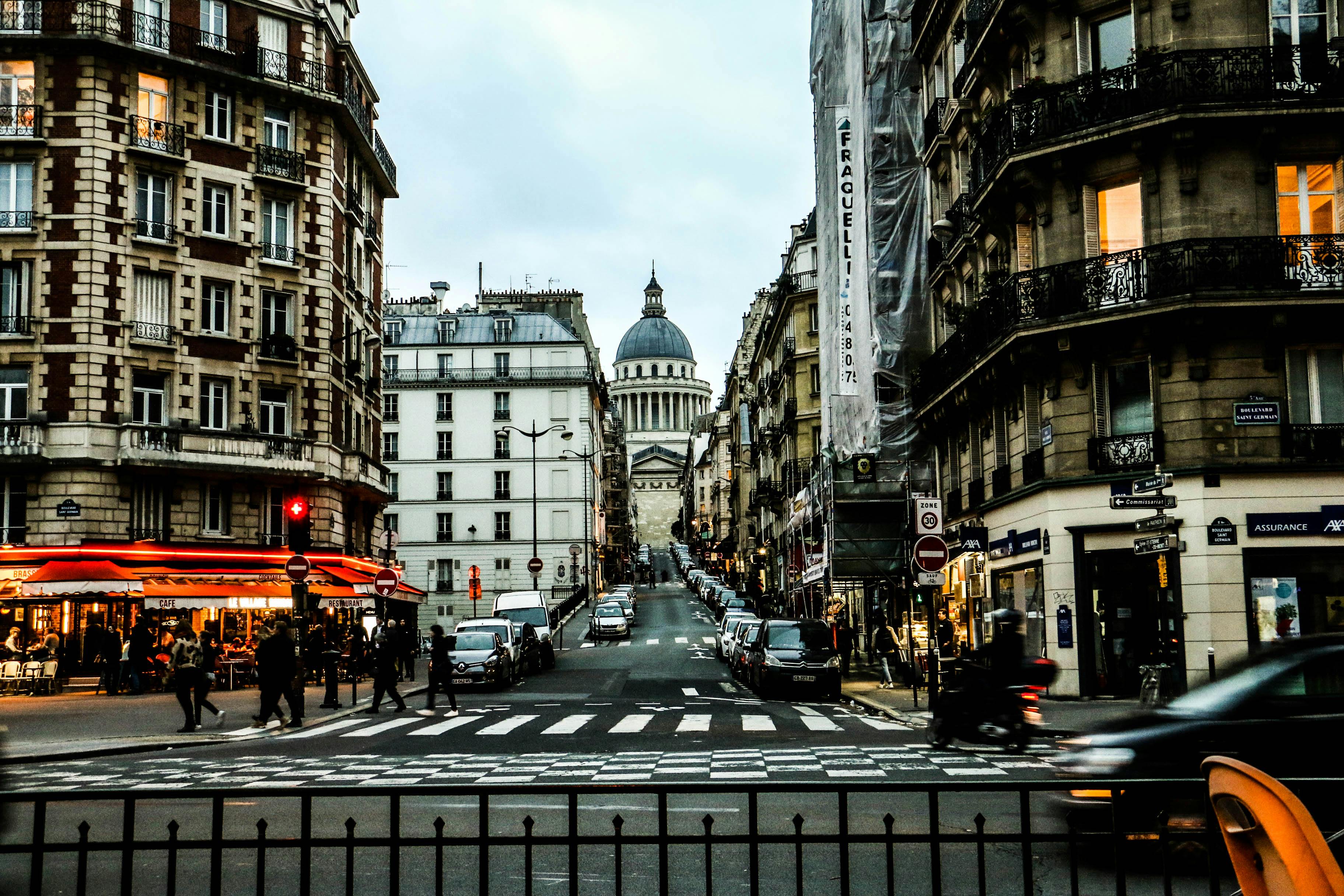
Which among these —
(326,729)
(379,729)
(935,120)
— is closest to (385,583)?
(326,729)

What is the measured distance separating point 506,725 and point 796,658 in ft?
28.1

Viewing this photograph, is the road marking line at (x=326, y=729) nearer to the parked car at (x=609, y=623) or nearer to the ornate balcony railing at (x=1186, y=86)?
the ornate balcony railing at (x=1186, y=86)

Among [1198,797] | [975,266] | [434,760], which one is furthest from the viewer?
[975,266]

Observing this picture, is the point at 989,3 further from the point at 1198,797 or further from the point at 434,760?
the point at 1198,797

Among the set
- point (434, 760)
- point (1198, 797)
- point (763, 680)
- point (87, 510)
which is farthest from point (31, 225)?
point (1198, 797)

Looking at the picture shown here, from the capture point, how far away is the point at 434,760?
16.7 m

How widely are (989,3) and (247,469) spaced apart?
78.7ft

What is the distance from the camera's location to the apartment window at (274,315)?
4084cm

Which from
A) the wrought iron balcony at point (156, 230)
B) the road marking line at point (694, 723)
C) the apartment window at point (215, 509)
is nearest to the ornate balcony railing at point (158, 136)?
the wrought iron balcony at point (156, 230)

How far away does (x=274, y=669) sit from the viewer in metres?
22.1

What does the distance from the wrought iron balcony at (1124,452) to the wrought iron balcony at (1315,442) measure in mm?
2075

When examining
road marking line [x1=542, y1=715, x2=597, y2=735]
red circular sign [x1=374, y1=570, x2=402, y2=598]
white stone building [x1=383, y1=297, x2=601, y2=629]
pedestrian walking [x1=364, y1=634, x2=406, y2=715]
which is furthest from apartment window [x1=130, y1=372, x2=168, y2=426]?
white stone building [x1=383, y1=297, x2=601, y2=629]

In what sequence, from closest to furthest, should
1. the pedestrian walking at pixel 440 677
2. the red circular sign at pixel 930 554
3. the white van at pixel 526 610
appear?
the red circular sign at pixel 930 554, the pedestrian walking at pixel 440 677, the white van at pixel 526 610

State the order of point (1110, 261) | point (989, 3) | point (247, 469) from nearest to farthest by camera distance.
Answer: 1. point (1110, 261)
2. point (989, 3)
3. point (247, 469)
